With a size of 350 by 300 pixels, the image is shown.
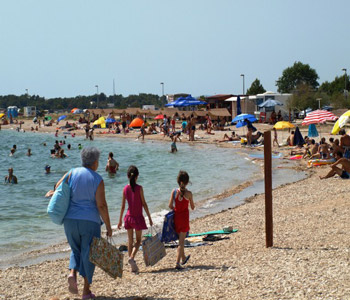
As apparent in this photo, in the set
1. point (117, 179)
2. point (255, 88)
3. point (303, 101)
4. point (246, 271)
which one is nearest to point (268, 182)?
point (246, 271)

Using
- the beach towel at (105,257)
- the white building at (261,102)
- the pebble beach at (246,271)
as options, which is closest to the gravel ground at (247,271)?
the pebble beach at (246,271)

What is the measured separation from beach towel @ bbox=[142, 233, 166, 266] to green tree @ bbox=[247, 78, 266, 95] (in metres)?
71.4

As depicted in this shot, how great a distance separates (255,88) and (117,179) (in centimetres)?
6077

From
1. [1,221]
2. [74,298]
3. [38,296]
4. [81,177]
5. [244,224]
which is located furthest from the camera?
[1,221]

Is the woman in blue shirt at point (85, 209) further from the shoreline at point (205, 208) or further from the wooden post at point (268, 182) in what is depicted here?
the shoreline at point (205, 208)

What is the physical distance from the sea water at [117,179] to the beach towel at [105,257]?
4.92m

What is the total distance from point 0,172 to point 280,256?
24278 mm

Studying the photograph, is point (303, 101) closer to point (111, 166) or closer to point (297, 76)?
point (111, 166)

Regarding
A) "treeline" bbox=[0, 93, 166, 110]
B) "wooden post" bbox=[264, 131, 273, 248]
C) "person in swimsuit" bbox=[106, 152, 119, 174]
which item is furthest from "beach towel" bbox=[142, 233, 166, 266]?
"treeline" bbox=[0, 93, 166, 110]

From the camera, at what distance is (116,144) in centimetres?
4134

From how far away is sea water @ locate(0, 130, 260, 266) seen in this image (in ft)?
39.7

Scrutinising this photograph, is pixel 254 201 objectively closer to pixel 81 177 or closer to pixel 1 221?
→ pixel 1 221

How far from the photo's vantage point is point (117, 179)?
71.3 feet

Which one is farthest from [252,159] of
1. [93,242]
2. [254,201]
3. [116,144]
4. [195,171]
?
[93,242]
